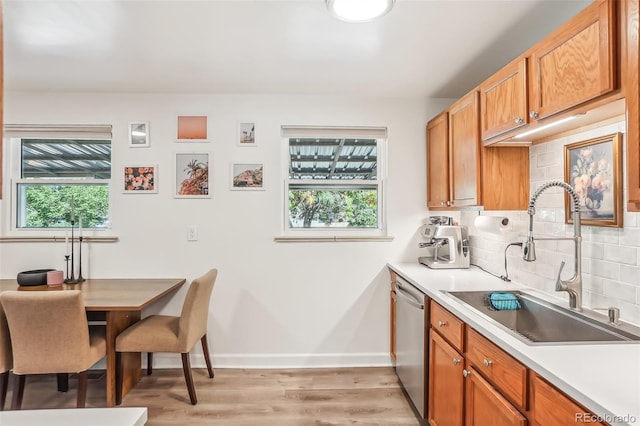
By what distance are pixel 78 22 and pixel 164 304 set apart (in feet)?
6.79

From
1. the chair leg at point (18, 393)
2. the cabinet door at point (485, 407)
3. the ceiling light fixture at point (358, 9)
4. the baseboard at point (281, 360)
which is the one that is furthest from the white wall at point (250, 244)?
the cabinet door at point (485, 407)

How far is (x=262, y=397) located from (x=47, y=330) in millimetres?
1405

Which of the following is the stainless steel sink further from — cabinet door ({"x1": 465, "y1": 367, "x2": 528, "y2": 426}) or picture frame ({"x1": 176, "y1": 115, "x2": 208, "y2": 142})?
picture frame ({"x1": 176, "y1": 115, "x2": 208, "y2": 142})

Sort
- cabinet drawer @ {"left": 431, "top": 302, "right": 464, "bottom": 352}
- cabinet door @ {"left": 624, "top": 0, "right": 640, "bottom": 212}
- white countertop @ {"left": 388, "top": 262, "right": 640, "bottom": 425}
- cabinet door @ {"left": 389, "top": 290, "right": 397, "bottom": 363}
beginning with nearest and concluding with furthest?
white countertop @ {"left": 388, "top": 262, "right": 640, "bottom": 425} < cabinet door @ {"left": 624, "top": 0, "right": 640, "bottom": 212} < cabinet drawer @ {"left": 431, "top": 302, "right": 464, "bottom": 352} < cabinet door @ {"left": 389, "top": 290, "right": 397, "bottom": 363}

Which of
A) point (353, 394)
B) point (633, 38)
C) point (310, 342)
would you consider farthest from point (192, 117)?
point (633, 38)

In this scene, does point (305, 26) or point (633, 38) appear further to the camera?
point (305, 26)

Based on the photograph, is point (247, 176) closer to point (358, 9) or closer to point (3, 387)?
point (358, 9)

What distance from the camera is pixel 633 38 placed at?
1085 millimetres

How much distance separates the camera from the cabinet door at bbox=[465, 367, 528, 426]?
1.22 m

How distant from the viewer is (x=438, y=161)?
2.71m

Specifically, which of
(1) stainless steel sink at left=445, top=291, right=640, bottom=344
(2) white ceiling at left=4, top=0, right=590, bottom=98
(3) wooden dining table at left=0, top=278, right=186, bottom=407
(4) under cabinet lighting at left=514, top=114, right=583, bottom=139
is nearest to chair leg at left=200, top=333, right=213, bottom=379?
(3) wooden dining table at left=0, top=278, right=186, bottom=407

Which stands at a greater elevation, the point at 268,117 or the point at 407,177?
the point at 268,117

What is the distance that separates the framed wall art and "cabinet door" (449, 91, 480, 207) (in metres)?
1.56

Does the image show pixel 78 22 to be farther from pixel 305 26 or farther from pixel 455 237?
pixel 455 237
